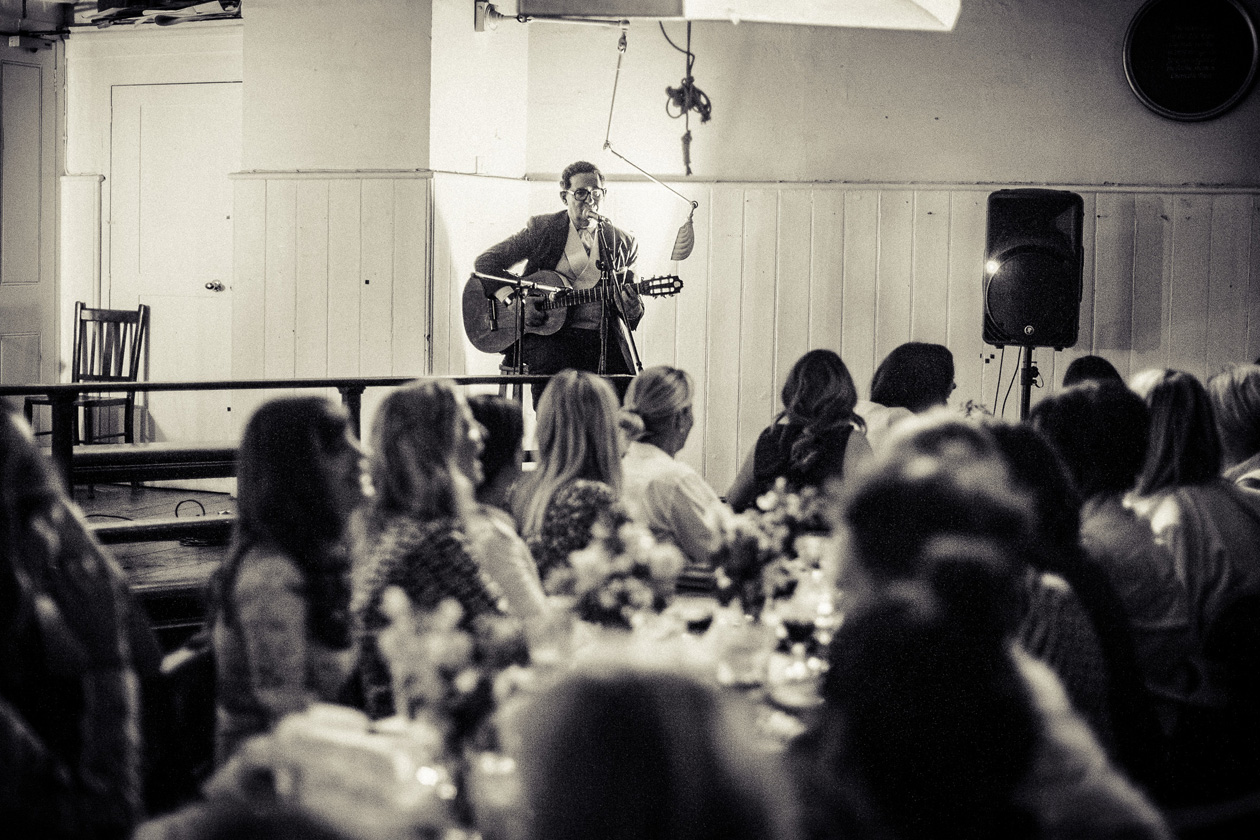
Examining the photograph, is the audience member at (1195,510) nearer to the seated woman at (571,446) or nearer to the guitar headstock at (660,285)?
the seated woman at (571,446)

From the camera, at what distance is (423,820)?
3.88 ft

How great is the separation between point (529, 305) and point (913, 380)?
6.46 ft

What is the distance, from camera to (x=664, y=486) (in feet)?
9.47

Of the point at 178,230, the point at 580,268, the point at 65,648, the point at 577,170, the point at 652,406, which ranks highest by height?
the point at 577,170

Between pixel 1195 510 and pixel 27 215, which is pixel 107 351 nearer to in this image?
pixel 27 215

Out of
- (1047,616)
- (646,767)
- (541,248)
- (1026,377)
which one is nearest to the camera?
(646,767)

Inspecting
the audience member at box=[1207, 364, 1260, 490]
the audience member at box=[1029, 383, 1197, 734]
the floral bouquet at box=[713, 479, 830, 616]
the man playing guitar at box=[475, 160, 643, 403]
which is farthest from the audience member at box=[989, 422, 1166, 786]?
the man playing guitar at box=[475, 160, 643, 403]

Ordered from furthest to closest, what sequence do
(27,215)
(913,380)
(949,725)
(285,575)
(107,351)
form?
(27,215)
(107,351)
(913,380)
(285,575)
(949,725)

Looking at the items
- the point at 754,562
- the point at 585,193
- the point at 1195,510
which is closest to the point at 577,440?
the point at 754,562

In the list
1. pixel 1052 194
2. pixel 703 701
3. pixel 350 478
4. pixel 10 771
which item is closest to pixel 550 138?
pixel 1052 194

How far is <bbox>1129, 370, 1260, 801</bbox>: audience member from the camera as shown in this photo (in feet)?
7.53

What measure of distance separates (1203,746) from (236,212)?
17.2 ft

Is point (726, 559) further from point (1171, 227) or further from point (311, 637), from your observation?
point (1171, 227)

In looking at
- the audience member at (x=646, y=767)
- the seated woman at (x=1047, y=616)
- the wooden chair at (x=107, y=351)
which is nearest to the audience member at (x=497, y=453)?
the seated woman at (x=1047, y=616)
